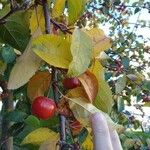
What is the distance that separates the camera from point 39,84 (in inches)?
26.6

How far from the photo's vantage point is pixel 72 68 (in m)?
0.58

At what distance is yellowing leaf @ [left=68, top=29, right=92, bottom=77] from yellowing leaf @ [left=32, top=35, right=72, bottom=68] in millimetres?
16

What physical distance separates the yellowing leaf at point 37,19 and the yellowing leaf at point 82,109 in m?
0.15

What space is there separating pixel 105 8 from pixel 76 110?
184 centimetres

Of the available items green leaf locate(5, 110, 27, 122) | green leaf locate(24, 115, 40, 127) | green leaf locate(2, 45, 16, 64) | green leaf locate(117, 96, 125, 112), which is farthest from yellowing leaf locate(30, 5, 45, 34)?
green leaf locate(117, 96, 125, 112)

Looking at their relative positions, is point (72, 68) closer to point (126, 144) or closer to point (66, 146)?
point (66, 146)

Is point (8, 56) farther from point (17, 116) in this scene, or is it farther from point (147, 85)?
point (147, 85)

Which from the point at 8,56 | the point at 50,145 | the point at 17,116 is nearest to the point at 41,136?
the point at 50,145

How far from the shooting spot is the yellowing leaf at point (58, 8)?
72 centimetres

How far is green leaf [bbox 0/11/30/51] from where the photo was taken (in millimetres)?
768

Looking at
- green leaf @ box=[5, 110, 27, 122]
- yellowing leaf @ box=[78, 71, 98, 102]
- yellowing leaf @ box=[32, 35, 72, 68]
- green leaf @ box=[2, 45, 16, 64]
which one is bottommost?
green leaf @ box=[5, 110, 27, 122]

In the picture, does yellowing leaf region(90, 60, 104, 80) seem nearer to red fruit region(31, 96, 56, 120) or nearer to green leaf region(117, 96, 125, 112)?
red fruit region(31, 96, 56, 120)

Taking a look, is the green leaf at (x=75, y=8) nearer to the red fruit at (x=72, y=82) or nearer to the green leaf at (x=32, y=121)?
the red fruit at (x=72, y=82)

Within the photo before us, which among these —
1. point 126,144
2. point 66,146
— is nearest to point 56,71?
point 66,146
